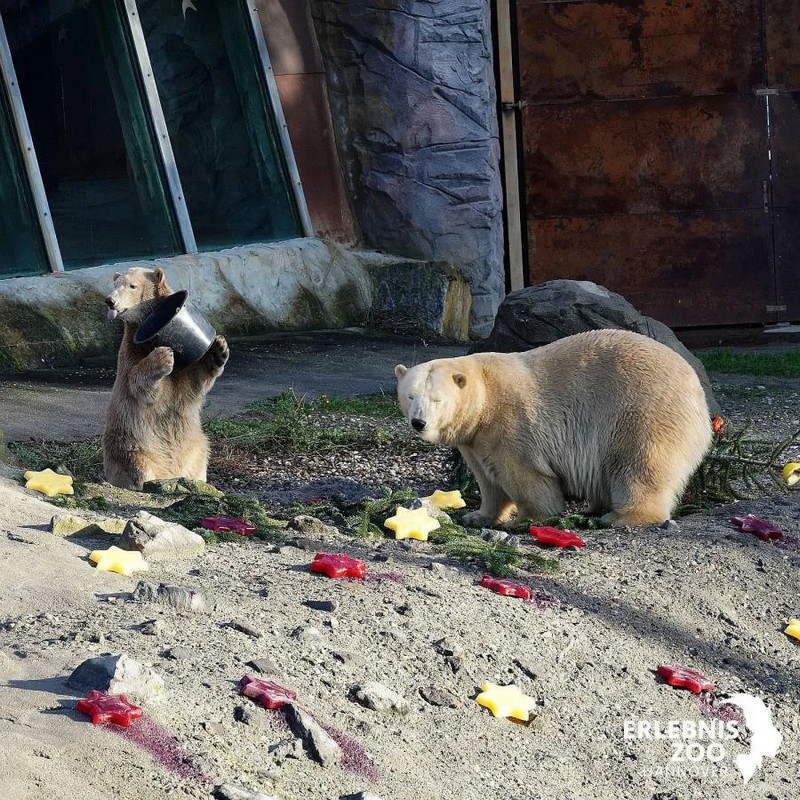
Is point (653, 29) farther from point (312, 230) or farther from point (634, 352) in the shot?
point (634, 352)

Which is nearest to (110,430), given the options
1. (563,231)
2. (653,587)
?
(653,587)

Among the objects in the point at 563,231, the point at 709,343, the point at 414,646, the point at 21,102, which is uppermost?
the point at 21,102

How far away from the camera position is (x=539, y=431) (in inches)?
195

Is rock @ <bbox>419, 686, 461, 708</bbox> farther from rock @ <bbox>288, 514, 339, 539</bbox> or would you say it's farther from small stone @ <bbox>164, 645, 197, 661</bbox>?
rock @ <bbox>288, 514, 339, 539</bbox>

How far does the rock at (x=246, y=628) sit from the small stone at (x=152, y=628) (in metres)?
0.18

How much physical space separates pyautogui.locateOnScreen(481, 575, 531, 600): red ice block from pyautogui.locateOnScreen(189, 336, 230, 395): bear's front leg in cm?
212

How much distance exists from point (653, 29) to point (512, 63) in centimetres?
118

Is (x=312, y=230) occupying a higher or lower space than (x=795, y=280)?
higher

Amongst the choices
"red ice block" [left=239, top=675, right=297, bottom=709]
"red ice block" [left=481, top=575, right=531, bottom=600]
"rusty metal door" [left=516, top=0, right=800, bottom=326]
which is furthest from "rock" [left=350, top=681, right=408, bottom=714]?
"rusty metal door" [left=516, top=0, right=800, bottom=326]

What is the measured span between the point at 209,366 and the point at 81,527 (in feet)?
5.80

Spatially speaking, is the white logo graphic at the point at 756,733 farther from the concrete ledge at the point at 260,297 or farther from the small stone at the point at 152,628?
the concrete ledge at the point at 260,297

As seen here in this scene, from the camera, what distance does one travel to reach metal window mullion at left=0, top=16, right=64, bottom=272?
30.5ft

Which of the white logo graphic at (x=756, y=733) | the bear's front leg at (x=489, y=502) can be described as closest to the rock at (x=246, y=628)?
the white logo graphic at (x=756, y=733)

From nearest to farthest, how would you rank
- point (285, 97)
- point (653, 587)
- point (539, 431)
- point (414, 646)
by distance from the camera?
point (414, 646) → point (653, 587) → point (539, 431) → point (285, 97)
